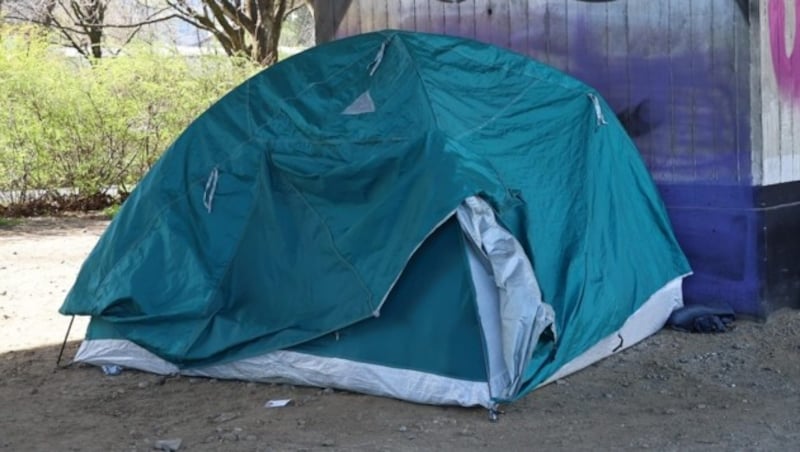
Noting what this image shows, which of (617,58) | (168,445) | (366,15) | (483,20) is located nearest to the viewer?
(168,445)

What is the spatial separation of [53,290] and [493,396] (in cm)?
526

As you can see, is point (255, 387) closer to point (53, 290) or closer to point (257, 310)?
point (257, 310)

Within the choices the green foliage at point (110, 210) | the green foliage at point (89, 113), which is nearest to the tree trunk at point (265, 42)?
the green foliage at point (89, 113)

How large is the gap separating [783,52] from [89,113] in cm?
1007

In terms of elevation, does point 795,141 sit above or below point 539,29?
below

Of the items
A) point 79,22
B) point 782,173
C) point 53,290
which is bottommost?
point 53,290

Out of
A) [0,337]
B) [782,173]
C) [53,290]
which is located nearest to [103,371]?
[0,337]

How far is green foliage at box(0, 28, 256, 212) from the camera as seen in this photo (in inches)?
561

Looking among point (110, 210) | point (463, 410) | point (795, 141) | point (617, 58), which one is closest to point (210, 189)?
point (463, 410)

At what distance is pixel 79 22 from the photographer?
2309 cm

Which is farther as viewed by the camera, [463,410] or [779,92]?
→ [779,92]

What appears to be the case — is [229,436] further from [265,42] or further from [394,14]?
[265,42]

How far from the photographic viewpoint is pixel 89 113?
579 inches

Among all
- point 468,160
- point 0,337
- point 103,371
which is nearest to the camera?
point 468,160
